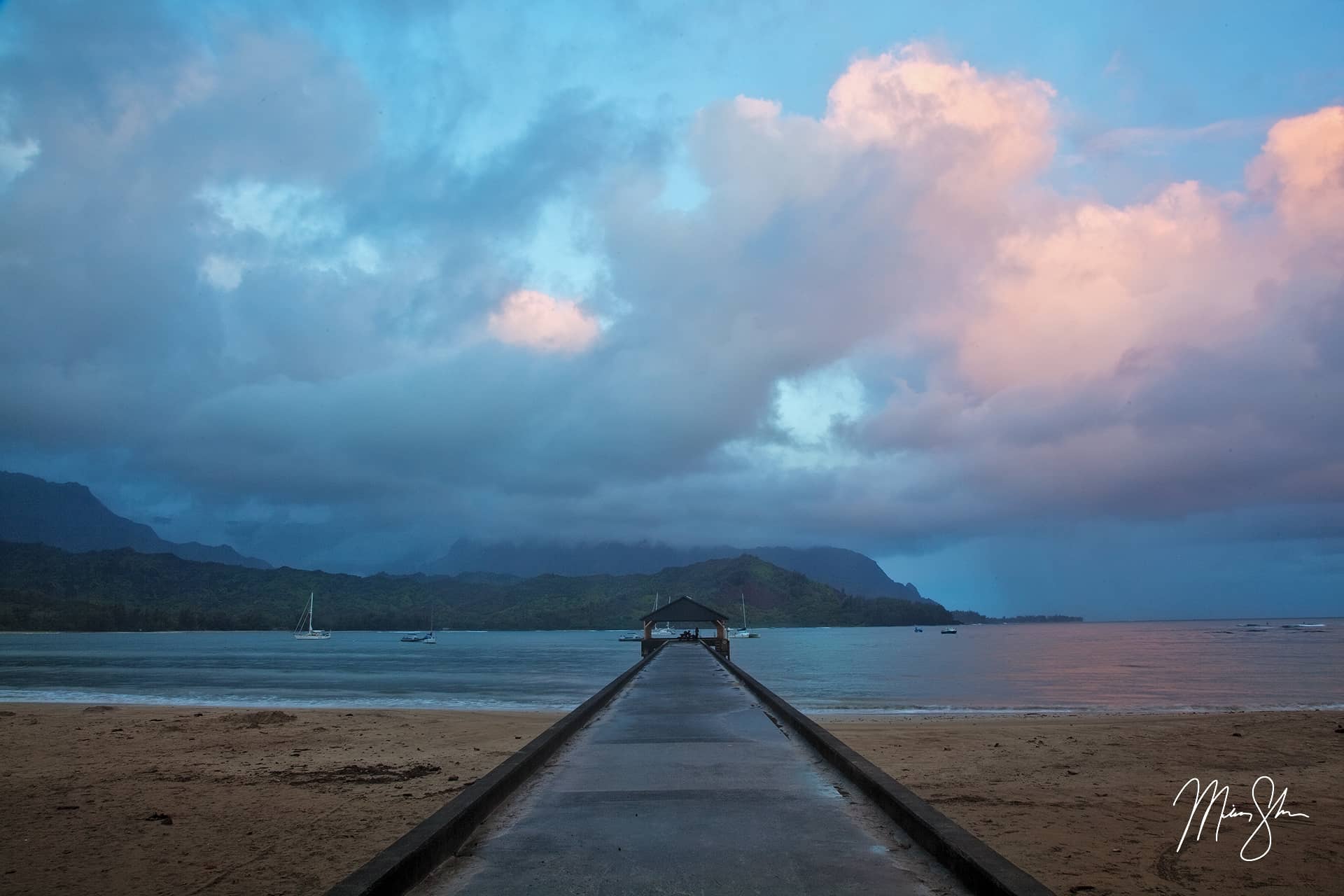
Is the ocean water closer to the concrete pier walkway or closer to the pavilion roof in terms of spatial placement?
the pavilion roof

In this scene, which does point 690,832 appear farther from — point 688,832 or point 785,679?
point 785,679

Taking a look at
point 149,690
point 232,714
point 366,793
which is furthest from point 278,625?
point 366,793

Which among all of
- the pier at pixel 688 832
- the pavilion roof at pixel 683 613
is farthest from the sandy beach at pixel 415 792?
the pavilion roof at pixel 683 613

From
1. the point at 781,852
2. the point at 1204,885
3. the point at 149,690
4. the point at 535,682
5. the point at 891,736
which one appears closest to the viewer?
the point at 781,852

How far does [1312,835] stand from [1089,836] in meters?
2.43

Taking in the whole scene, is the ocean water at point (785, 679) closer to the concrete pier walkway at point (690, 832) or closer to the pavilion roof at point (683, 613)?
the pavilion roof at point (683, 613)

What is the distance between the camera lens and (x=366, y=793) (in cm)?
1165

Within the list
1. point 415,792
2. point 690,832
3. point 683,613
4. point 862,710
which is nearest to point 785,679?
point 683,613

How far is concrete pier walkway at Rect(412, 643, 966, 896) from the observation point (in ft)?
17.1

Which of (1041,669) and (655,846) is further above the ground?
(655,846)

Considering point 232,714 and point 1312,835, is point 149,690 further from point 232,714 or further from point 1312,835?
point 1312,835

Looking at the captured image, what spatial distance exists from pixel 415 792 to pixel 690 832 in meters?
6.71

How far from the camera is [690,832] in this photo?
634 centimetres

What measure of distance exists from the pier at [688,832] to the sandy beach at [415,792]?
64.3 inches
